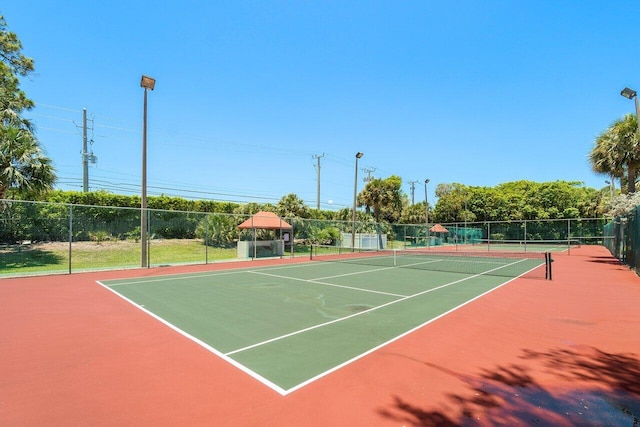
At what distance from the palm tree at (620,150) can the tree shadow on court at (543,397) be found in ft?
66.6

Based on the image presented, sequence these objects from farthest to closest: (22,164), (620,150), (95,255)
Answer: (95,255), (620,150), (22,164)

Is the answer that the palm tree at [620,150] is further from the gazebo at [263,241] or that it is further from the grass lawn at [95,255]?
the grass lawn at [95,255]

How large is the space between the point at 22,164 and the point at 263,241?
13.9 metres

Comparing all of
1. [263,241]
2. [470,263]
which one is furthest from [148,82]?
[470,263]

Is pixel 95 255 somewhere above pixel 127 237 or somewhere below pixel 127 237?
below

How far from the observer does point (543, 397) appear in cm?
379

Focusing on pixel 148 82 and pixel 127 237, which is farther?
pixel 127 237

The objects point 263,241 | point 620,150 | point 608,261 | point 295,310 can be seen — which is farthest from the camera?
point 263,241

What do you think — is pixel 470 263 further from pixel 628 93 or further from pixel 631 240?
pixel 628 93

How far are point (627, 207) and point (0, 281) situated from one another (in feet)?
89.8

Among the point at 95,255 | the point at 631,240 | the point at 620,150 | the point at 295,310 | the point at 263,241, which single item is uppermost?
the point at 620,150

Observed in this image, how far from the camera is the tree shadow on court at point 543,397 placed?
3330mm

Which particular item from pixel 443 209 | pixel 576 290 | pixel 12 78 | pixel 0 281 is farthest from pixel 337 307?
pixel 443 209

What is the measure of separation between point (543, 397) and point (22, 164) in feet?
70.8
